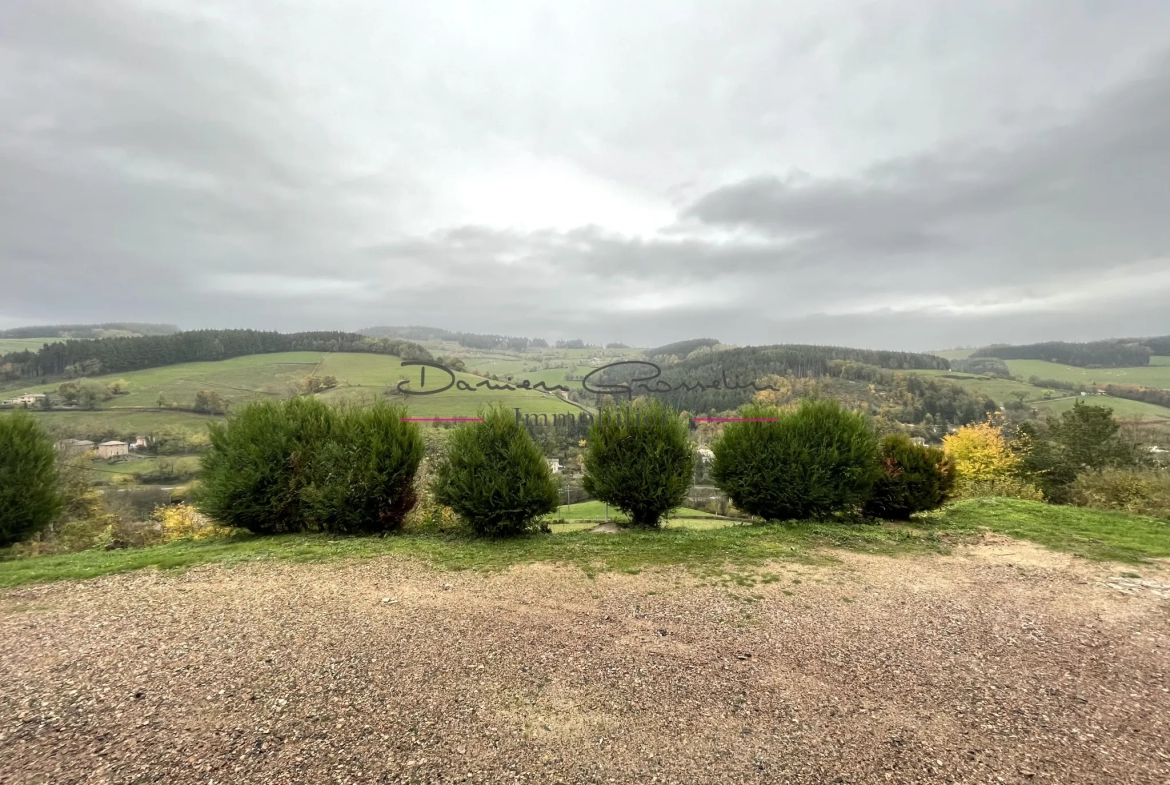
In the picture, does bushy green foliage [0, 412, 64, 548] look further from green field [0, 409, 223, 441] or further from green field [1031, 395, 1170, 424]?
green field [1031, 395, 1170, 424]

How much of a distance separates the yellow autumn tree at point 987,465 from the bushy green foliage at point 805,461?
513 inches

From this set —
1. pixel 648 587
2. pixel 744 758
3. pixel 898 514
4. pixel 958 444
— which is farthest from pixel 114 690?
pixel 958 444

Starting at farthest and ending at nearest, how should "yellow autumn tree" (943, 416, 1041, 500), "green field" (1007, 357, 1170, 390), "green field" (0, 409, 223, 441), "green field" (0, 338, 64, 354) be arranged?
"green field" (1007, 357, 1170, 390)
"green field" (0, 338, 64, 354)
"green field" (0, 409, 223, 441)
"yellow autumn tree" (943, 416, 1041, 500)

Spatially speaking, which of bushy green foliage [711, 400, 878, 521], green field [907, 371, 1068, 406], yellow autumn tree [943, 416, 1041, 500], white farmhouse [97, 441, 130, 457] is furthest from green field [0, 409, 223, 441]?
green field [907, 371, 1068, 406]

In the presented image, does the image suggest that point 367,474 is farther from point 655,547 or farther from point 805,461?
point 805,461

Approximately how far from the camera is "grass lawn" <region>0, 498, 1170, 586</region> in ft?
23.4

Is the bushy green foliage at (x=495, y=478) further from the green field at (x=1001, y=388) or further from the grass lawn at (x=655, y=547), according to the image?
the green field at (x=1001, y=388)

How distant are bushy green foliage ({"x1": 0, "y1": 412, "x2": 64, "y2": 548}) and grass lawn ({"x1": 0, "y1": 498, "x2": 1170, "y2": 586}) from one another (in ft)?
3.31

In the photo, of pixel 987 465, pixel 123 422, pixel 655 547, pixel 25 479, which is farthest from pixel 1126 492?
pixel 123 422

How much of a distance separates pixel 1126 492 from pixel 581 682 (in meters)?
20.6

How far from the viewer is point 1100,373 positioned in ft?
317

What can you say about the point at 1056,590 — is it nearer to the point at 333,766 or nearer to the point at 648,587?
the point at 648,587

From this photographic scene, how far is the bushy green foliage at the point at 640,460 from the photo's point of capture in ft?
32.3

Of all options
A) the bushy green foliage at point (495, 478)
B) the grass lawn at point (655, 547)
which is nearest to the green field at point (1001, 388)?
the grass lawn at point (655, 547)
